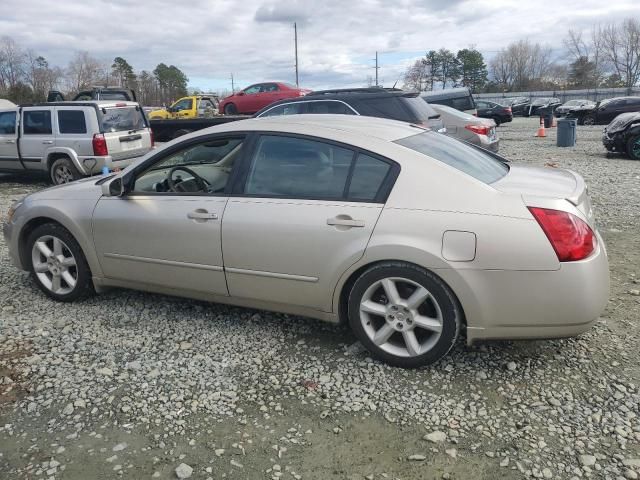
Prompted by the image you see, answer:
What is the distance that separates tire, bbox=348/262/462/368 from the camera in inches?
118

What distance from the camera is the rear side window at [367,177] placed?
3.18 meters

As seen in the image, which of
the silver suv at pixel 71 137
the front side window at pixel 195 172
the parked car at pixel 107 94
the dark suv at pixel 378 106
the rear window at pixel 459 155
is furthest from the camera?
the parked car at pixel 107 94

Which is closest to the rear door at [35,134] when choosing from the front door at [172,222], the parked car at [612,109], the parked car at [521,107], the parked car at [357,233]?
the parked car at [357,233]

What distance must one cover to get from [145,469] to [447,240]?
1.95 meters

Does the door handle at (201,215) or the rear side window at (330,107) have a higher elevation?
the rear side window at (330,107)

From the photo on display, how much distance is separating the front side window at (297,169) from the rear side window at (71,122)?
7.47 metres

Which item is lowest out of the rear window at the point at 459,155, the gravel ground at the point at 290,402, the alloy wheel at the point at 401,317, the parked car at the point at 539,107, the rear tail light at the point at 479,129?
the gravel ground at the point at 290,402

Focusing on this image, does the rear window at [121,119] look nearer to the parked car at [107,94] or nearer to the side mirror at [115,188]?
the side mirror at [115,188]

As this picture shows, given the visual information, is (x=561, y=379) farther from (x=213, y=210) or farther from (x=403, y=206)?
(x=213, y=210)

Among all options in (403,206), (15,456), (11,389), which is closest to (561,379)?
(403,206)

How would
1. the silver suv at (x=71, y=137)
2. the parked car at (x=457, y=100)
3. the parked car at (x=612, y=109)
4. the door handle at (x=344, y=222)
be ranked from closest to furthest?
the door handle at (x=344, y=222) → the silver suv at (x=71, y=137) → the parked car at (x=457, y=100) → the parked car at (x=612, y=109)

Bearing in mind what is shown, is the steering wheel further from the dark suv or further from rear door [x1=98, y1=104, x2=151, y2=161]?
rear door [x1=98, y1=104, x2=151, y2=161]

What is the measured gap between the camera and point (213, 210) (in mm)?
3561

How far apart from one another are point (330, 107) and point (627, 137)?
7.96 metres
